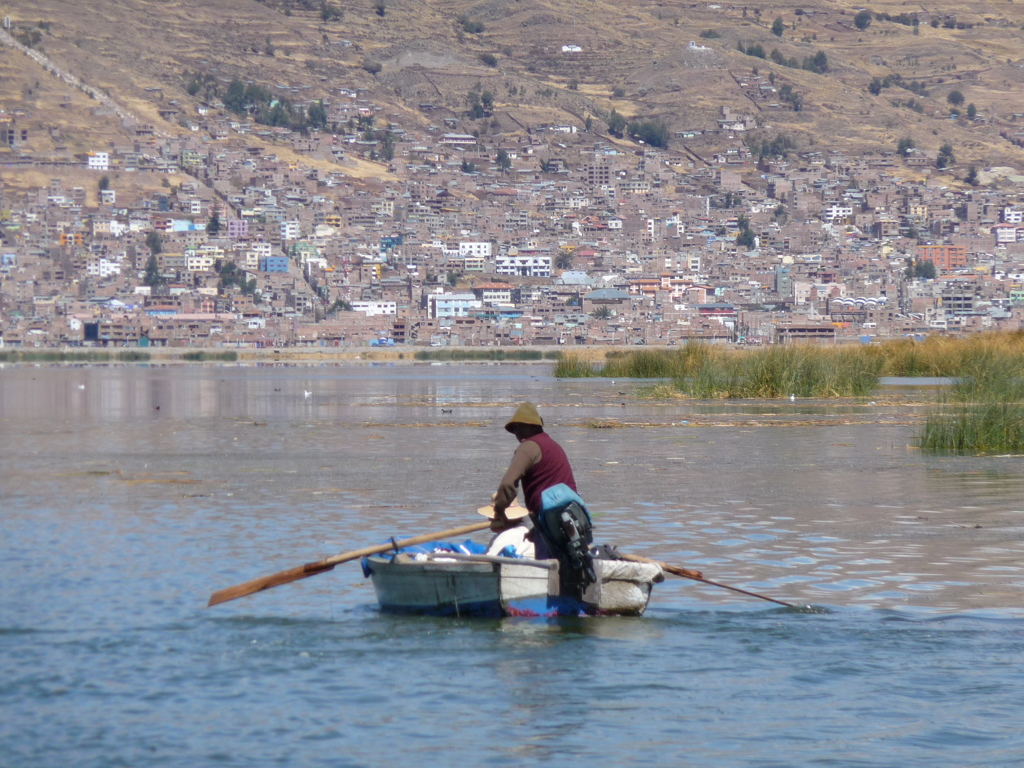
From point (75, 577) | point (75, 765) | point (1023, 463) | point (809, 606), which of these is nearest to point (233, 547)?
point (75, 577)

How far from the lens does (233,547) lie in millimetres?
13445

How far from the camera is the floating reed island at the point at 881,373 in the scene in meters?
22.8

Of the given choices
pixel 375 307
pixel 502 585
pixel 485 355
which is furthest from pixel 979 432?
pixel 375 307

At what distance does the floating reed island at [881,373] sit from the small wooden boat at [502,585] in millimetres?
13304

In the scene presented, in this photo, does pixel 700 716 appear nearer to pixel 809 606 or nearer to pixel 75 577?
pixel 809 606

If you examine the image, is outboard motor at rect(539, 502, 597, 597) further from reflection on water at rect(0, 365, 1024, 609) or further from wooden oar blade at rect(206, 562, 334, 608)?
wooden oar blade at rect(206, 562, 334, 608)

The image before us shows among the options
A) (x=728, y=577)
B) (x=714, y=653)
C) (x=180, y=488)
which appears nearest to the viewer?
(x=714, y=653)

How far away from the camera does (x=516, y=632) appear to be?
32.5 ft

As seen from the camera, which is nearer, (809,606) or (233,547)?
(809,606)

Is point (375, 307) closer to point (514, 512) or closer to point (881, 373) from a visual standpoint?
point (881, 373)

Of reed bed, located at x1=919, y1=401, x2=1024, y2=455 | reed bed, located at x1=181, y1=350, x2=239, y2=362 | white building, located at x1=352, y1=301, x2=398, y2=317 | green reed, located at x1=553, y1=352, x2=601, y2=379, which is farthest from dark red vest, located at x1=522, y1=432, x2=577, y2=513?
white building, located at x1=352, y1=301, x2=398, y2=317

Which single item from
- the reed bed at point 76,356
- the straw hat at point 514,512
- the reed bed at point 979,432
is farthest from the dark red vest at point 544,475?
the reed bed at point 76,356

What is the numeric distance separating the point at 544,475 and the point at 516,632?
106cm

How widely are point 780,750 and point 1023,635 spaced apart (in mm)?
2832
